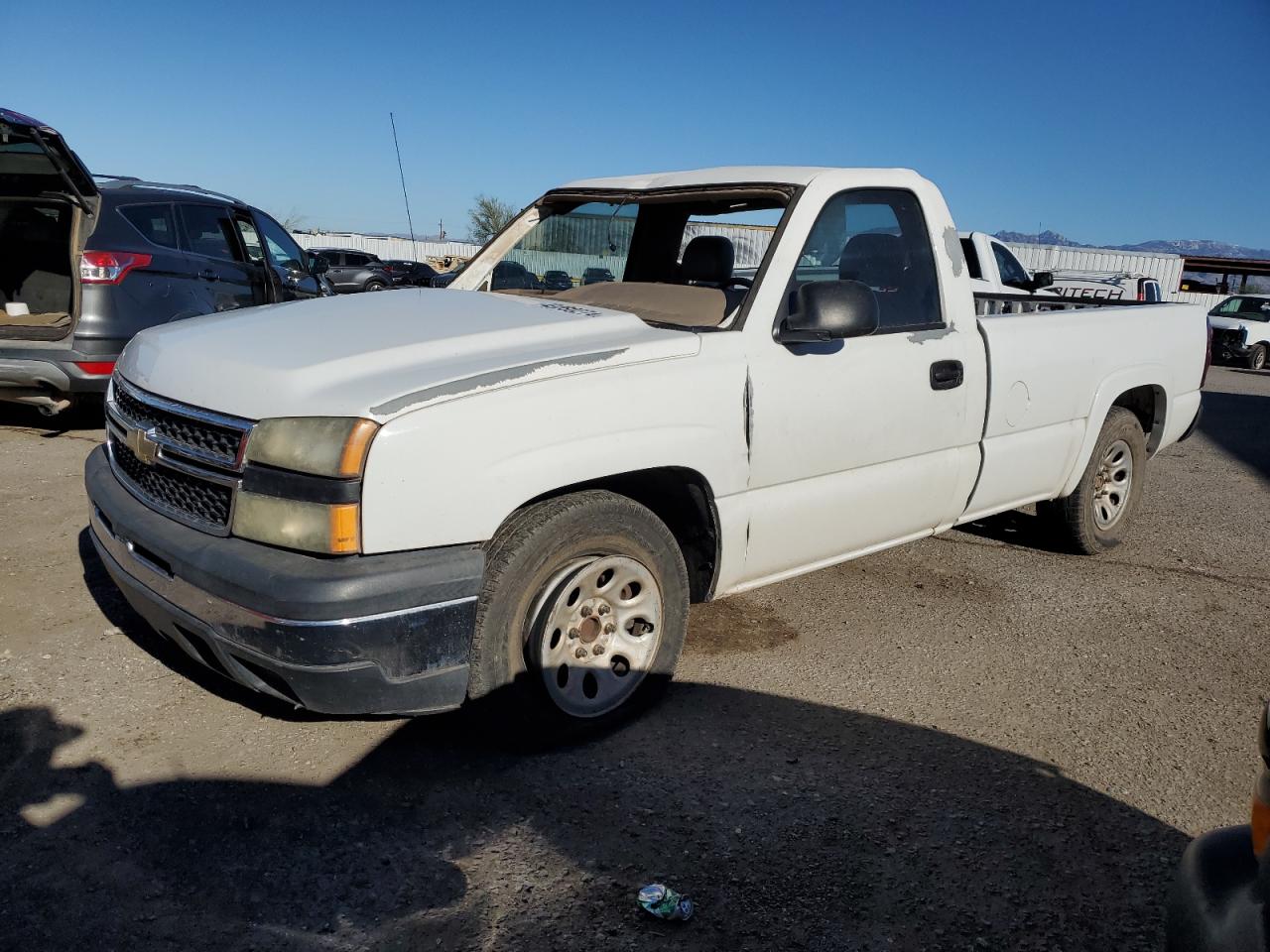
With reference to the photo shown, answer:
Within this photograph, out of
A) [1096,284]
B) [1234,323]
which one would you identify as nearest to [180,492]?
[1096,284]

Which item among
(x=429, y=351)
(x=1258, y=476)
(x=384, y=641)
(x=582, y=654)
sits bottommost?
(x=1258, y=476)

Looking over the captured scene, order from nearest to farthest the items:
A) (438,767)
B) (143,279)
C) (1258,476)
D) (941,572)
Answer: (438,767)
(941,572)
(143,279)
(1258,476)

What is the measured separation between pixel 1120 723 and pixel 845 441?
1453 millimetres

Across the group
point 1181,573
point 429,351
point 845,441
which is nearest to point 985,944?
point 845,441

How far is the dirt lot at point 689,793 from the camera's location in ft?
7.86

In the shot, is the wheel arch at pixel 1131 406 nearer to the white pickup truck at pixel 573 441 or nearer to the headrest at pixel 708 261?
the white pickup truck at pixel 573 441

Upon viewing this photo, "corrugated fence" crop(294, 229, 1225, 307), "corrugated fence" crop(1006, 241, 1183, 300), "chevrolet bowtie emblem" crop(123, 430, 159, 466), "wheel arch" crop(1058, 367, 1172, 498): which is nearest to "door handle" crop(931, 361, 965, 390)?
"corrugated fence" crop(294, 229, 1225, 307)

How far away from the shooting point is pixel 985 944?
2.38 metres

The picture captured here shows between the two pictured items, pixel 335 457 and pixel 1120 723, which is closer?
pixel 335 457

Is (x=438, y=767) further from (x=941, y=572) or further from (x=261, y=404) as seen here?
(x=941, y=572)

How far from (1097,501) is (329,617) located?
4470 mm

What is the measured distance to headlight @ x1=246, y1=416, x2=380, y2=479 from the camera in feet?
8.29

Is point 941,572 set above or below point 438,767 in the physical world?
below

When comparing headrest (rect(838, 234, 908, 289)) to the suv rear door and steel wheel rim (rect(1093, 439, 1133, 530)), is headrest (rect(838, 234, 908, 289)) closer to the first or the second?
steel wheel rim (rect(1093, 439, 1133, 530))
